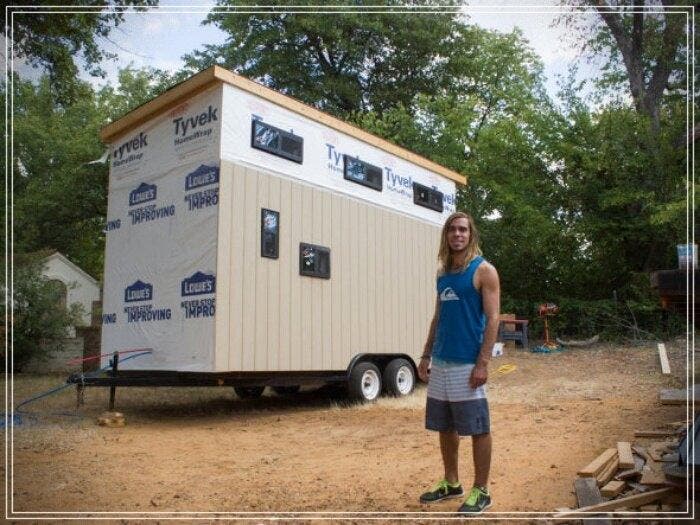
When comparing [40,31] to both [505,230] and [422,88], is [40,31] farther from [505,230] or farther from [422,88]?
[505,230]

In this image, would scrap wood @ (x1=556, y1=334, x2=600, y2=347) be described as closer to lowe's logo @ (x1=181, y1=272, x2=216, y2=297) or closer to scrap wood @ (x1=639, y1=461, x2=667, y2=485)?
lowe's logo @ (x1=181, y1=272, x2=216, y2=297)

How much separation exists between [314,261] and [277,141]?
4.99ft

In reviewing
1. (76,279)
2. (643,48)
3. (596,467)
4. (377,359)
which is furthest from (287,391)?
(76,279)

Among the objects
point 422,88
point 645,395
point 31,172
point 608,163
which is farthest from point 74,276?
point 645,395

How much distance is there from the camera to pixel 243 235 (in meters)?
7.02

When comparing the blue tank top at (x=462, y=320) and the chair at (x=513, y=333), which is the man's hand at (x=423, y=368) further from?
the chair at (x=513, y=333)

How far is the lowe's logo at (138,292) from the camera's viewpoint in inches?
295

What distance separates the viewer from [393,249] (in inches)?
371

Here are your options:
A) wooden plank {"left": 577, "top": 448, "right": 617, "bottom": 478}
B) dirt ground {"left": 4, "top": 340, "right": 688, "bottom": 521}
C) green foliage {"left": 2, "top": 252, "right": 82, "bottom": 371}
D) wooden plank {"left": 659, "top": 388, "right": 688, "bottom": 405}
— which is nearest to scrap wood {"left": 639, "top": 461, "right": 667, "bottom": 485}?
wooden plank {"left": 577, "top": 448, "right": 617, "bottom": 478}

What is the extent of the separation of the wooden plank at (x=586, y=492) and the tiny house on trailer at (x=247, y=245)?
3951 mm

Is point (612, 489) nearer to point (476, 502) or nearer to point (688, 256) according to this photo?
point (476, 502)

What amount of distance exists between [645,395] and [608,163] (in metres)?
8.24

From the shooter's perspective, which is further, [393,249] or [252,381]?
[393,249]

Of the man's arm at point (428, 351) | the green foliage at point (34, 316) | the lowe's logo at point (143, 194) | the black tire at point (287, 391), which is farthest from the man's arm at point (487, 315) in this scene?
the green foliage at point (34, 316)
